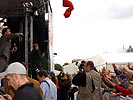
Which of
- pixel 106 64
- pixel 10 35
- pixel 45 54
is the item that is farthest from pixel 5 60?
pixel 106 64

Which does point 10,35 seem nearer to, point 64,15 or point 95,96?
point 64,15

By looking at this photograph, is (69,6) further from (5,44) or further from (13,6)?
(13,6)

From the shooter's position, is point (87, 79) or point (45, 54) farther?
point (45, 54)

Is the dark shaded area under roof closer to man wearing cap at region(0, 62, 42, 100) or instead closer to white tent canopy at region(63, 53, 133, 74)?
man wearing cap at region(0, 62, 42, 100)

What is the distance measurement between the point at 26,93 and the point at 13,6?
6438mm

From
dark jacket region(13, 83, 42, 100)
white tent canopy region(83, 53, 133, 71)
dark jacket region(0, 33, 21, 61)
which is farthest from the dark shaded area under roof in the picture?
white tent canopy region(83, 53, 133, 71)

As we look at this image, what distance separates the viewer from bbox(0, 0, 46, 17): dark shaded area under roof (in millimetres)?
7449

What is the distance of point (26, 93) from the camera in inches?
83.0

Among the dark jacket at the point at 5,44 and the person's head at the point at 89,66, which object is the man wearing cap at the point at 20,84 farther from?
the dark jacket at the point at 5,44

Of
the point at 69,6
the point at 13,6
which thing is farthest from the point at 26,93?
the point at 13,6

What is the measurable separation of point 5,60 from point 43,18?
395cm

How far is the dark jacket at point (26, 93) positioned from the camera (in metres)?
2.08

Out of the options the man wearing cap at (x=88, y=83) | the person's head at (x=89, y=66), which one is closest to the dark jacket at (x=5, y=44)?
the man wearing cap at (x=88, y=83)

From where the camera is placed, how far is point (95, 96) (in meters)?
4.46
